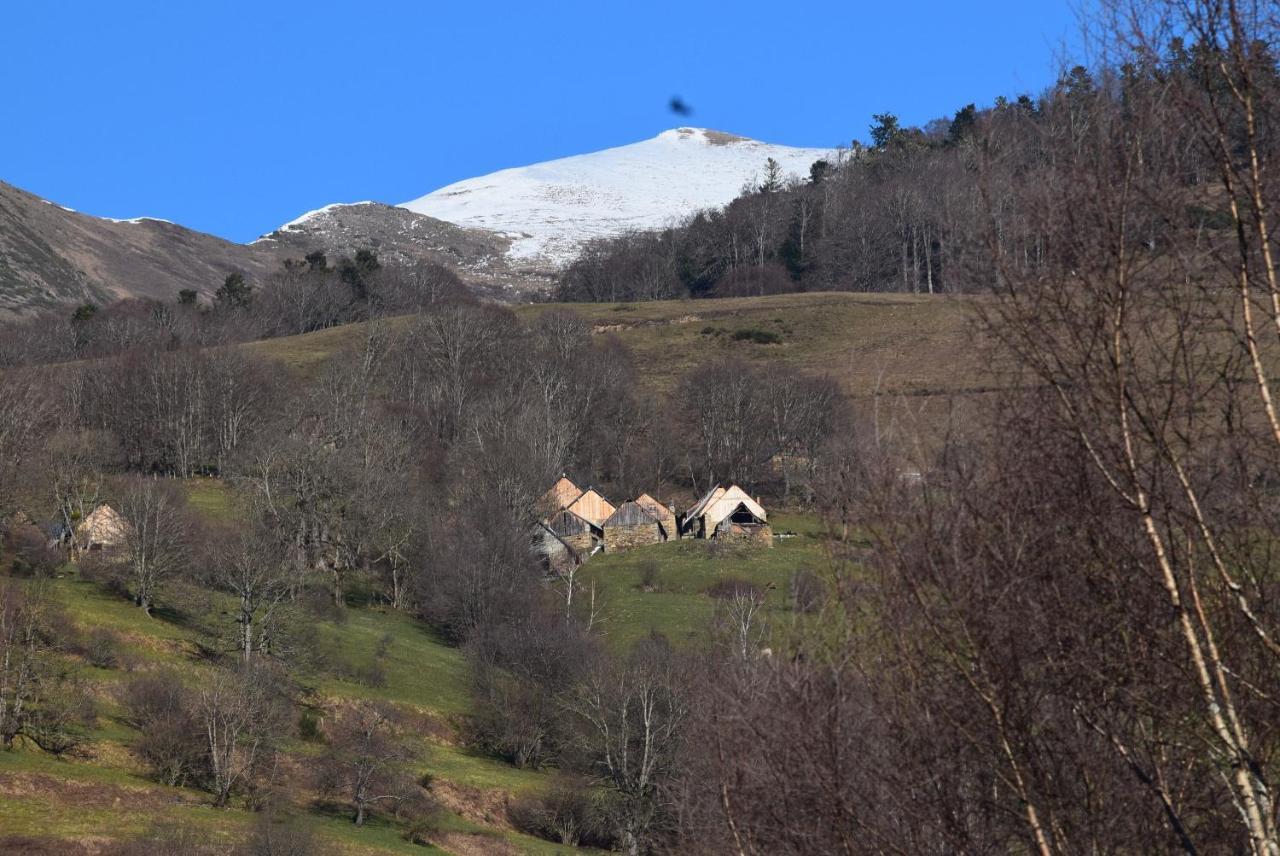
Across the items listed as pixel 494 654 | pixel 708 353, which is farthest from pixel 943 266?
pixel 708 353

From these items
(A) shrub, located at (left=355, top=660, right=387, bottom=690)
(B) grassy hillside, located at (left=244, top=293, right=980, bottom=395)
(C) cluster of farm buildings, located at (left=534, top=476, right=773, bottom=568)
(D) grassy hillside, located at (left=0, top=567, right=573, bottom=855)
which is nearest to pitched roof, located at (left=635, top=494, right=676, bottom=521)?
(C) cluster of farm buildings, located at (left=534, top=476, right=773, bottom=568)

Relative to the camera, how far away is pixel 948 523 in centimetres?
987

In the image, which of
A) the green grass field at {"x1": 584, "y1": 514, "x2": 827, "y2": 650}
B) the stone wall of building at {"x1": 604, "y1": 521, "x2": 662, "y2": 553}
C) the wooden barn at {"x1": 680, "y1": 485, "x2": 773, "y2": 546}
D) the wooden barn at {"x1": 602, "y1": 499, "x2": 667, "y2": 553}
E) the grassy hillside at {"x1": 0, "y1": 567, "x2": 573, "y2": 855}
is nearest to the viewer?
the grassy hillside at {"x1": 0, "y1": 567, "x2": 573, "y2": 855}

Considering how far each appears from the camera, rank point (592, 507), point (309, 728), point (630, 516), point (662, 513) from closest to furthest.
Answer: point (309, 728)
point (630, 516)
point (592, 507)
point (662, 513)

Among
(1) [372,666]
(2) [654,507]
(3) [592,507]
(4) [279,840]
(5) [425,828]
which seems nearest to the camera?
(4) [279,840]

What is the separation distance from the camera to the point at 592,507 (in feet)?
299

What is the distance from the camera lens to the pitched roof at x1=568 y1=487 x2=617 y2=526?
90500 millimetres

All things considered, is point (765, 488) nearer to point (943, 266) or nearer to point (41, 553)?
point (41, 553)

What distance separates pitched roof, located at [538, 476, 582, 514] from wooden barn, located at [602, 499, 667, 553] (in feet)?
11.3

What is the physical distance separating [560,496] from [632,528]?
6.10m

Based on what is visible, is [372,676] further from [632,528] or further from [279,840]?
[632,528]

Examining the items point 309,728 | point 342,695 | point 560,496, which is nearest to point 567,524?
point 560,496

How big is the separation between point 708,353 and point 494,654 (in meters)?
72.1

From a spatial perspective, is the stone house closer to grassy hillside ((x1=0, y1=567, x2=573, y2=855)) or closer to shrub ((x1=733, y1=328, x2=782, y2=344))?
grassy hillside ((x1=0, y1=567, x2=573, y2=855))
